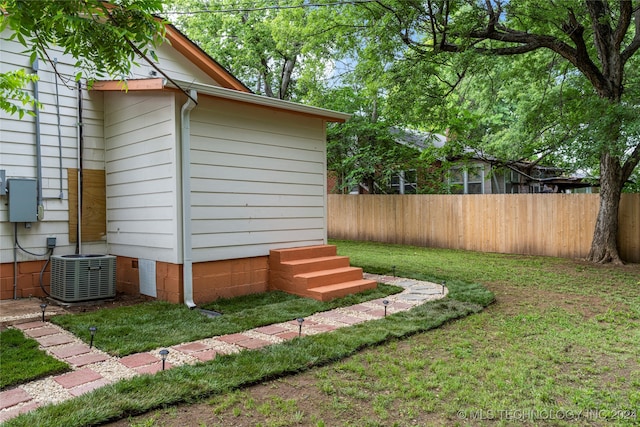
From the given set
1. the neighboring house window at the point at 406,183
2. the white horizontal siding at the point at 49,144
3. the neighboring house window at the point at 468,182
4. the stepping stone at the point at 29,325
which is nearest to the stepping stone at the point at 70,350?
the stepping stone at the point at 29,325

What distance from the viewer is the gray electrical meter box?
5168mm

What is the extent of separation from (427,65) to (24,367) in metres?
7.68

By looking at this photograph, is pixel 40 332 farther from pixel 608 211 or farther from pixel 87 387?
pixel 608 211

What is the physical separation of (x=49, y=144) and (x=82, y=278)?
1871 mm

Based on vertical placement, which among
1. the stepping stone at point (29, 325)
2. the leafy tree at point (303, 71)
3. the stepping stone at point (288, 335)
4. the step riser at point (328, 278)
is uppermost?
the leafy tree at point (303, 71)

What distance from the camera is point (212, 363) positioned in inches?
123

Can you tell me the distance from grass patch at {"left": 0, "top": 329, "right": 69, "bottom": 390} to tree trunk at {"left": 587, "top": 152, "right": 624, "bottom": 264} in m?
9.06

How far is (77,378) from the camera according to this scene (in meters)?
2.88

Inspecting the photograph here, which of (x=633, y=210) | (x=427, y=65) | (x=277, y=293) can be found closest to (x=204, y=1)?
(x=427, y=65)

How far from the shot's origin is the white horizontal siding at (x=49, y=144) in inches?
206

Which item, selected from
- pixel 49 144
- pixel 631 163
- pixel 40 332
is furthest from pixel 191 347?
pixel 631 163

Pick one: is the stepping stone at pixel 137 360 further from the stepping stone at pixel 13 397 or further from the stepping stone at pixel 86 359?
the stepping stone at pixel 13 397

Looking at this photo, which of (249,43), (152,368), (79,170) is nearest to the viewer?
(152,368)

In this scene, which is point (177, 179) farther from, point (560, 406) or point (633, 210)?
point (633, 210)
